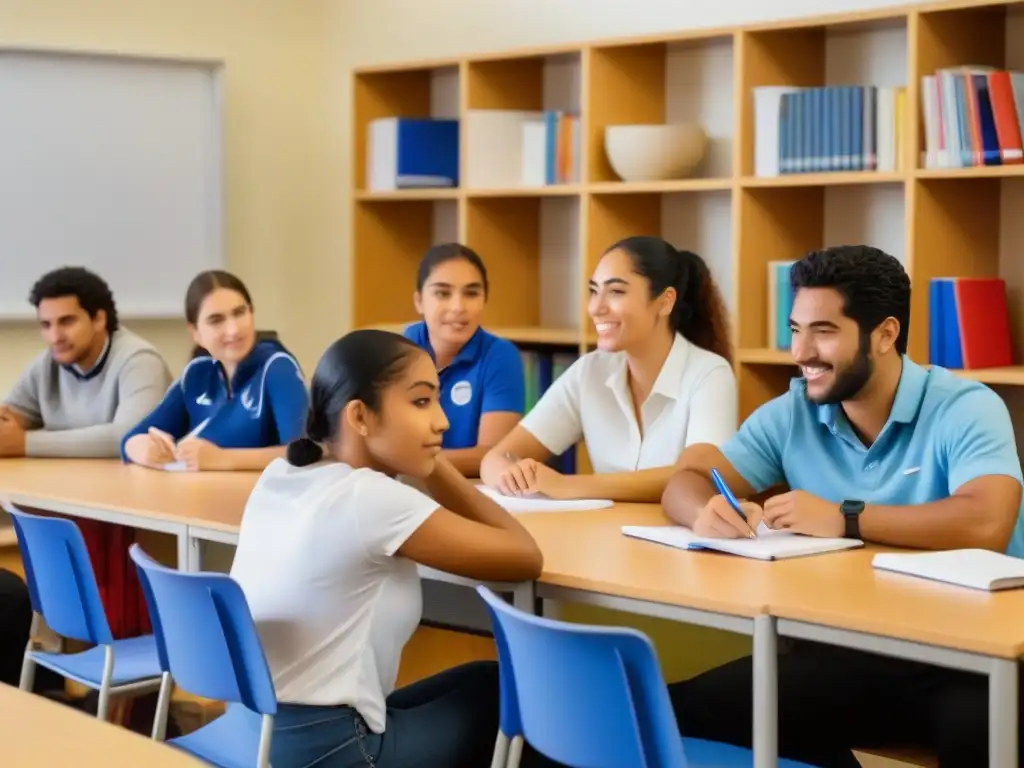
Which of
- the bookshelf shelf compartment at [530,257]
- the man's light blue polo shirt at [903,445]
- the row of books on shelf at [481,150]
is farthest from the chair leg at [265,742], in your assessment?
the bookshelf shelf compartment at [530,257]

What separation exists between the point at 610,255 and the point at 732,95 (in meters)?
1.50

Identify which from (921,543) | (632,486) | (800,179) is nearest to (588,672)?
(921,543)

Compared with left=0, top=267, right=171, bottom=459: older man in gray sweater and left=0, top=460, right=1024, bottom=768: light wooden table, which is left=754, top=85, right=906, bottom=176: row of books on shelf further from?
left=0, top=267, right=171, bottom=459: older man in gray sweater

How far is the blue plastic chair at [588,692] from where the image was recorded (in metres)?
2.07

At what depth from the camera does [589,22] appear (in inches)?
207

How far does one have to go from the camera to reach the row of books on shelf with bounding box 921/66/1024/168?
12.9 ft

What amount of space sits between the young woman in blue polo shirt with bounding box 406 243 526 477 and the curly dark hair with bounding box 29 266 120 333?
38.4 inches

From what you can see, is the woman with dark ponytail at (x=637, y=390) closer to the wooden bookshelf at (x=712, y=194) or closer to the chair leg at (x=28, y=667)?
the wooden bookshelf at (x=712, y=194)

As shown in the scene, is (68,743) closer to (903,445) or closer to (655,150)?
(903,445)

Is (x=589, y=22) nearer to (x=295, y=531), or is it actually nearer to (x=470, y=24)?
(x=470, y=24)

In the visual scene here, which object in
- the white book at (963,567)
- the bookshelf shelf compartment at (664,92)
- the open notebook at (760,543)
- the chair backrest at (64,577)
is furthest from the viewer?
the bookshelf shelf compartment at (664,92)

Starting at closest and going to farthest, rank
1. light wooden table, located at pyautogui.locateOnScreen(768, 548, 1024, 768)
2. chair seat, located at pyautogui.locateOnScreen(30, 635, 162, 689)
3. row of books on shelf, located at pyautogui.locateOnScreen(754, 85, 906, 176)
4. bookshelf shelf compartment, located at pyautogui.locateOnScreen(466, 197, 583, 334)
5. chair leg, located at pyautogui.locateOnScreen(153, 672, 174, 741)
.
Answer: light wooden table, located at pyautogui.locateOnScreen(768, 548, 1024, 768)
chair leg, located at pyautogui.locateOnScreen(153, 672, 174, 741)
chair seat, located at pyautogui.locateOnScreen(30, 635, 162, 689)
row of books on shelf, located at pyautogui.locateOnScreen(754, 85, 906, 176)
bookshelf shelf compartment, located at pyautogui.locateOnScreen(466, 197, 583, 334)

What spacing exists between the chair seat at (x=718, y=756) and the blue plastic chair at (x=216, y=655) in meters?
0.66

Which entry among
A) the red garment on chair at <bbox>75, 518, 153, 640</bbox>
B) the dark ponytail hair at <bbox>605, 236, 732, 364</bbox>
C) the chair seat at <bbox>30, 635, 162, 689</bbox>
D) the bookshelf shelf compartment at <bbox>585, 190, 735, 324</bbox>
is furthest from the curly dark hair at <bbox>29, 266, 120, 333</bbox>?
the dark ponytail hair at <bbox>605, 236, 732, 364</bbox>
